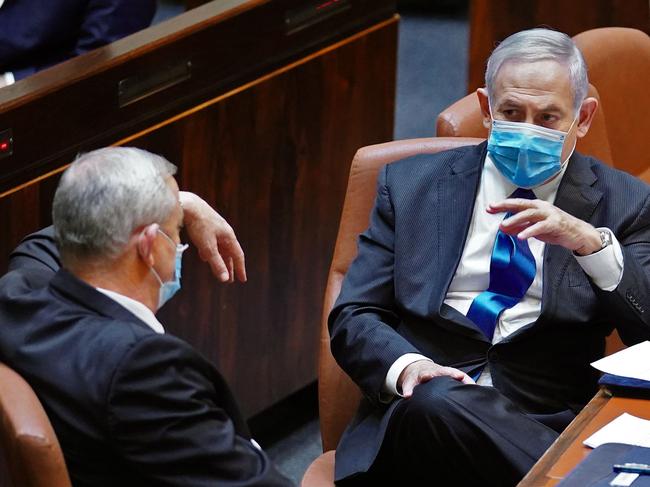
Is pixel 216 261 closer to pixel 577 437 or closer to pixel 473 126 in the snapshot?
pixel 577 437

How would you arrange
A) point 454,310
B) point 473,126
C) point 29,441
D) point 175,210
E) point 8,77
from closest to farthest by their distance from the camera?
point 29,441, point 175,210, point 454,310, point 473,126, point 8,77

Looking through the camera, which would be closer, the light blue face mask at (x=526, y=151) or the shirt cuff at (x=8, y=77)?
the light blue face mask at (x=526, y=151)

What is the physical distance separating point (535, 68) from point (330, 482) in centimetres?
86

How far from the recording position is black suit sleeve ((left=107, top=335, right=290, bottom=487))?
1787mm

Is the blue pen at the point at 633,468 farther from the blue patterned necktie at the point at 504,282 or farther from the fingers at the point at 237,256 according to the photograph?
the fingers at the point at 237,256

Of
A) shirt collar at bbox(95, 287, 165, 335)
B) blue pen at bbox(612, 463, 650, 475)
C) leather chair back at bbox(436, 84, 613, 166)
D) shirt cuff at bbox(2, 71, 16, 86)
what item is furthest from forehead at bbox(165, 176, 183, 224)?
shirt cuff at bbox(2, 71, 16, 86)

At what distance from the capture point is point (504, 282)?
259 centimetres

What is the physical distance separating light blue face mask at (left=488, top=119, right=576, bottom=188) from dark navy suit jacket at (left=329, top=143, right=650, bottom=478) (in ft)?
0.20

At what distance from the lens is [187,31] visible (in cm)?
312

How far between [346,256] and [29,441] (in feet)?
3.63

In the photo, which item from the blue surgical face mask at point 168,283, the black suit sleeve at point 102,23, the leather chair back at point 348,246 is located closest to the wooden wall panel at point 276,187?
the black suit sleeve at point 102,23

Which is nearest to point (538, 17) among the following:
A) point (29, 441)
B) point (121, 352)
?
point (121, 352)

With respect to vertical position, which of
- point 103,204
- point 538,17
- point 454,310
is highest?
point 103,204

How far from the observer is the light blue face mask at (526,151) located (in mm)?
2562
